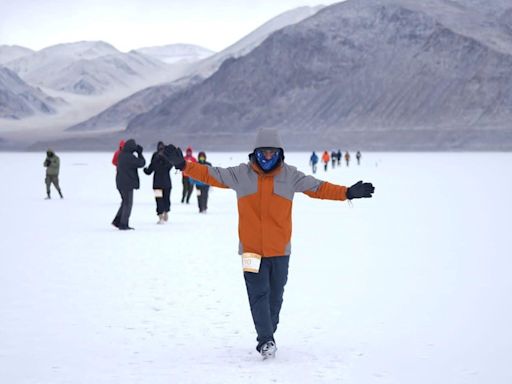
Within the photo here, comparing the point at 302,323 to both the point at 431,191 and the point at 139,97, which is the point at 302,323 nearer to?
the point at 431,191

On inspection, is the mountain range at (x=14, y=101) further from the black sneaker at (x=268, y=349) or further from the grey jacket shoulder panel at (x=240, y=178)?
the black sneaker at (x=268, y=349)

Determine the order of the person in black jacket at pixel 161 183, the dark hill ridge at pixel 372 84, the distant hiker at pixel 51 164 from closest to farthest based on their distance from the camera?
the person in black jacket at pixel 161 183
the distant hiker at pixel 51 164
the dark hill ridge at pixel 372 84

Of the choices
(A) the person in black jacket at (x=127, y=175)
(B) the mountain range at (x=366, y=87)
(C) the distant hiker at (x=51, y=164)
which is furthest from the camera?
(B) the mountain range at (x=366, y=87)

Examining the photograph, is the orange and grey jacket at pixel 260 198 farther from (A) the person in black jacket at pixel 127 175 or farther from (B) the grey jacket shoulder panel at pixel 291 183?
(A) the person in black jacket at pixel 127 175

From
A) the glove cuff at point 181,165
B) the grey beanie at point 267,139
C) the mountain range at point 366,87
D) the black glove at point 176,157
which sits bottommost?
the glove cuff at point 181,165

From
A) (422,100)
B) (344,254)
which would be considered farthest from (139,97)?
(344,254)

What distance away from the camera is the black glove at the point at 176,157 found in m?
6.29

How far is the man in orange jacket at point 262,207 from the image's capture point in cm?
638

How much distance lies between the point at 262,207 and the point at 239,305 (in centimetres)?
237

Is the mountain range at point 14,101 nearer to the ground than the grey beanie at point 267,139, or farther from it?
farther from it

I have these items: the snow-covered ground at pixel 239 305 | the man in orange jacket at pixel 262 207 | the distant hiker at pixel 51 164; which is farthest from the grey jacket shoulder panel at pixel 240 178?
the distant hiker at pixel 51 164

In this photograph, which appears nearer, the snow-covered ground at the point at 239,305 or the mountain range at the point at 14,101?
the snow-covered ground at the point at 239,305

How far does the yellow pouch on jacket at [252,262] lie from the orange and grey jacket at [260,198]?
7 centimetres

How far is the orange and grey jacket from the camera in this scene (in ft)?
21.0
